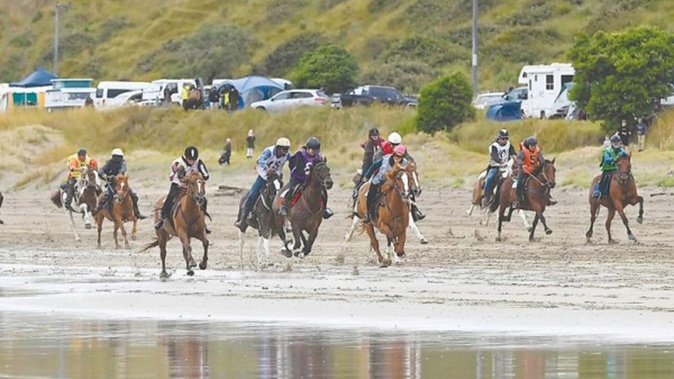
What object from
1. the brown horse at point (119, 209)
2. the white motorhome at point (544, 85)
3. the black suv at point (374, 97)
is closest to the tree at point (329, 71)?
the black suv at point (374, 97)

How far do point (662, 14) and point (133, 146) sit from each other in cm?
2823

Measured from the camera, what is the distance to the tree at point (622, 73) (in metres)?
50.5

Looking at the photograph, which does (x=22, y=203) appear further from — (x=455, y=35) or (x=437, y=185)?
(x=455, y=35)

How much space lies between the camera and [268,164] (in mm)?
26453

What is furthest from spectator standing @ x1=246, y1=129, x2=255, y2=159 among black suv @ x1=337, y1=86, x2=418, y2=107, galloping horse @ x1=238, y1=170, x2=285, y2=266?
galloping horse @ x1=238, y1=170, x2=285, y2=266

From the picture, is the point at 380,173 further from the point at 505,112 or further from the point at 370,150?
the point at 505,112

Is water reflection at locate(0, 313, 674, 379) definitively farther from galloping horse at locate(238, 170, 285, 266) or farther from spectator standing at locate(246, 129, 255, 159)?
spectator standing at locate(246, 129, 255, 159)

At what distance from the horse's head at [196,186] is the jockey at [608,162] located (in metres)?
9.17

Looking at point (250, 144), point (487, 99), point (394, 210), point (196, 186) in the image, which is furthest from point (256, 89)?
point (196, 186)

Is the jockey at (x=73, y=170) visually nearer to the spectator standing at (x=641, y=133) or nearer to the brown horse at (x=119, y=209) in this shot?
the brown horse at (x=119, y=209)

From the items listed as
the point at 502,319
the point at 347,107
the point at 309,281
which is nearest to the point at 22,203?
the point at 347,107

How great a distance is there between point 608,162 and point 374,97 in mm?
37109

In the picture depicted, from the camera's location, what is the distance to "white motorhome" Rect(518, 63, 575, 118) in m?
61.9

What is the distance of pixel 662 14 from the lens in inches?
3115
